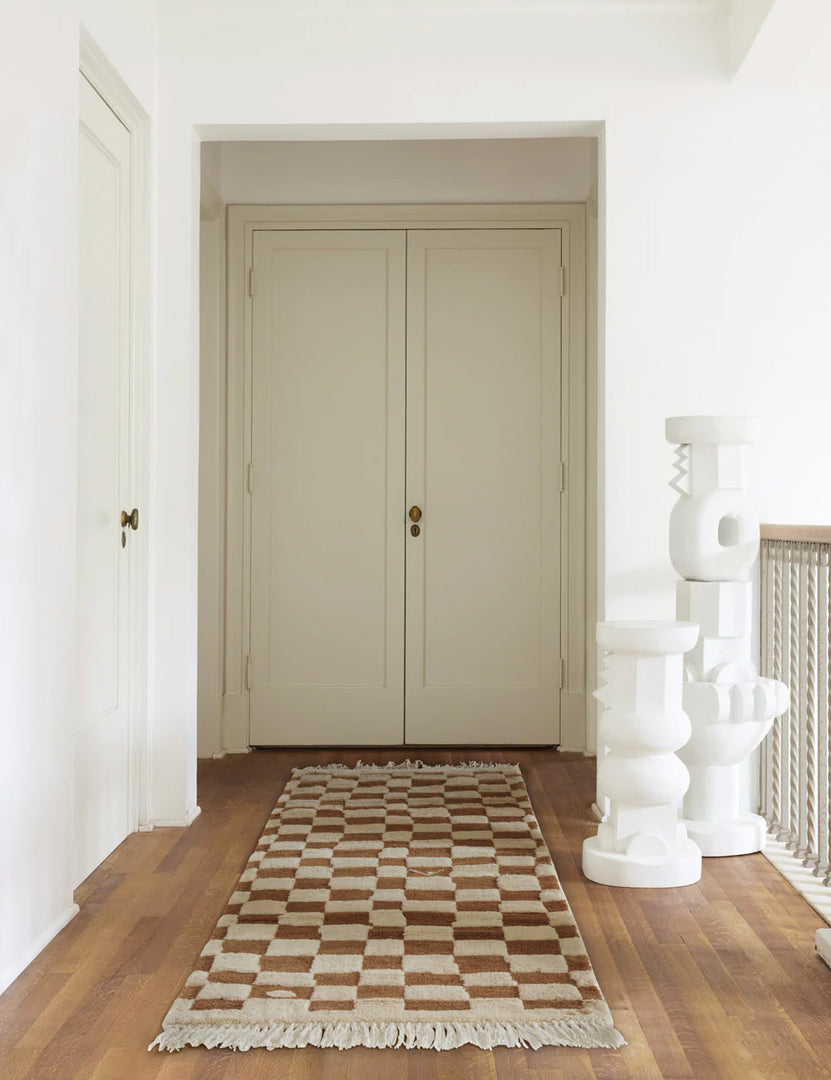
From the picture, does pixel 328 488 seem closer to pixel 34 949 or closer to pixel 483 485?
pixel 483 485

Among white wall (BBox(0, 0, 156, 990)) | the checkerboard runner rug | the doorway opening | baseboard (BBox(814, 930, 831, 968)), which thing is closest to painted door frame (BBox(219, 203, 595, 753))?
the doorway opening

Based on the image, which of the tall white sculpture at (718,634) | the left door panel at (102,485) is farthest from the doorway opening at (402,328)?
the tall white sculpture at (718,634)

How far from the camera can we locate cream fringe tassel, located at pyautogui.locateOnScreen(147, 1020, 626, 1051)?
1.89 metres

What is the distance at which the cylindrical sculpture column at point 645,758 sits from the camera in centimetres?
274

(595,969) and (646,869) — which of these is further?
(646,869)

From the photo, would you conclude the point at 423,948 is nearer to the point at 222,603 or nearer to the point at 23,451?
the point at 23,451

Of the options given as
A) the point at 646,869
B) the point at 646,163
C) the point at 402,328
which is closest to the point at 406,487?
the point at 402,328

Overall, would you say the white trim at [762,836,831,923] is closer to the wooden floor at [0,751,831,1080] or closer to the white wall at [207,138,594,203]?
the wooden floor at [0,751,831,1080]

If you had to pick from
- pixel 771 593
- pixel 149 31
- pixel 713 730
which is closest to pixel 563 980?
pixel 713 730

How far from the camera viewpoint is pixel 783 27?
2.94 meters

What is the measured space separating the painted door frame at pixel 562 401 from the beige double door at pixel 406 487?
0.05m

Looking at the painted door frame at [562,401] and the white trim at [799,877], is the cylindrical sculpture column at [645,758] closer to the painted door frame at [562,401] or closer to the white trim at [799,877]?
the white trim at [799,877]

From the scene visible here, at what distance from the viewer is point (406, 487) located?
455 centimetres

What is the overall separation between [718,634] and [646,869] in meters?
0.72
